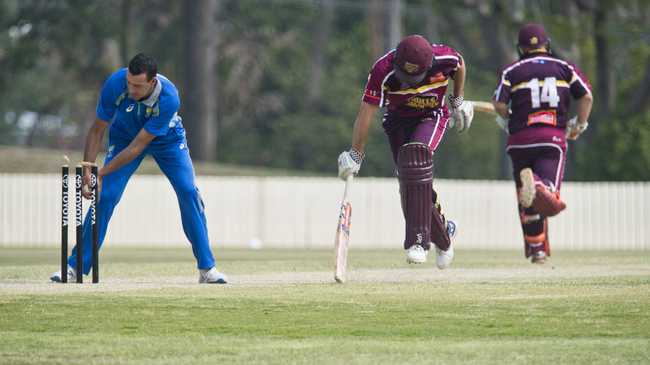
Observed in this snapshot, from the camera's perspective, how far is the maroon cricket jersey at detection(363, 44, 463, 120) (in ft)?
38.1

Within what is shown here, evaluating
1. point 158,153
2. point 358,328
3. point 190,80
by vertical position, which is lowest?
point 358,328

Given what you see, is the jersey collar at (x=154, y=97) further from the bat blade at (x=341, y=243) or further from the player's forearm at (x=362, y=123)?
the bat blade at (x=341, y=243)

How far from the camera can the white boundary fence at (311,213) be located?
87.7ft

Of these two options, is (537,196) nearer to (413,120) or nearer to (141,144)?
(413,120)

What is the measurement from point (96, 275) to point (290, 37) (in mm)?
38134

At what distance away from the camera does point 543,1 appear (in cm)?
3591

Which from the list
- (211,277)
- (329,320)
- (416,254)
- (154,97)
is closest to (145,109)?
(154,97)

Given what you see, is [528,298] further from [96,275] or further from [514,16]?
[514,16]

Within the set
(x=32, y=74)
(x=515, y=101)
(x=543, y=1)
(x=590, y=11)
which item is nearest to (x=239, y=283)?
(x=515, y=101)

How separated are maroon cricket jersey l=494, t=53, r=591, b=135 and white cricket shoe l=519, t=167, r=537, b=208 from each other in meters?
0.66

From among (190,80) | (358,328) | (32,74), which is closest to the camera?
(358,328)

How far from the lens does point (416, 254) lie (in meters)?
11.7

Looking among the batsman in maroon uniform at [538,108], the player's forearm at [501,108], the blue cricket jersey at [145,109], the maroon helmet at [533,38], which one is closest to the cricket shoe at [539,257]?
the batsman in maroon uniform at [538,108]

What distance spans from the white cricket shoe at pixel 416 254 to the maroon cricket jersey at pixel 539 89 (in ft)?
6.73
